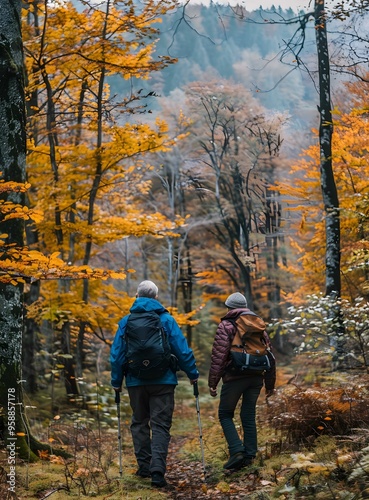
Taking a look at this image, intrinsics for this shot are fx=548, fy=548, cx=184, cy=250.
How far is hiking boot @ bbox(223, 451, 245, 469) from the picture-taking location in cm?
541

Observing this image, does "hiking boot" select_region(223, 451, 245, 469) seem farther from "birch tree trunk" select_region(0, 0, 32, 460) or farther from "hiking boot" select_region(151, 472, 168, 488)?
"birch tree trunk" select_region(0, 0, 32, 460)

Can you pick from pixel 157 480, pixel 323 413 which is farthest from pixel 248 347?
pixel 157 480

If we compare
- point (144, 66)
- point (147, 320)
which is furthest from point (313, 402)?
point (144, 66)

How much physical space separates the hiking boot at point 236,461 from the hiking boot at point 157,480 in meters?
Answer: 0.76

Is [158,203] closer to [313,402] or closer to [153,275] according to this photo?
[153,275]

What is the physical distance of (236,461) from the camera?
5.40 m

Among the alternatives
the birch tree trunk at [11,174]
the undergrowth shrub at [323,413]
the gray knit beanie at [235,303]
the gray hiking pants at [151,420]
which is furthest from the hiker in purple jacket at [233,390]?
the birch tree trunk at [11,174]

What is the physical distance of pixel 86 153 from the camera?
11.0 m

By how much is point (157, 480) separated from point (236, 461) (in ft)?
2.86

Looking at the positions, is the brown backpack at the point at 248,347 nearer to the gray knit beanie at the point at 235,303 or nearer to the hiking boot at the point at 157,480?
the gray knit beanie at the point at 235,303

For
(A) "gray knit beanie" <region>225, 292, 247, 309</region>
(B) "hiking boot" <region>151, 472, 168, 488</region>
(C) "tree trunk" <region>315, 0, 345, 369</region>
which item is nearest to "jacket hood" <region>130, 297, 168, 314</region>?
(A) "gray knit beanie" <region>225, 292, 247, 309</region>

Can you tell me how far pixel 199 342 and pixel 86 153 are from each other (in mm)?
16771

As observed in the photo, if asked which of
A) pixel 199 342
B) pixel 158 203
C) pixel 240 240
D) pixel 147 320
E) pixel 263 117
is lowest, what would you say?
pixel 199 342

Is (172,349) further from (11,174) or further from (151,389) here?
(11,174)
